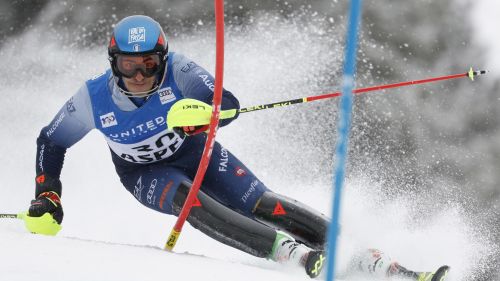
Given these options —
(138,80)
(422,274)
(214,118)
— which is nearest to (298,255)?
(422,274)

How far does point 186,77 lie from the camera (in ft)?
9.50

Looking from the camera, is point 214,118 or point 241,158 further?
point 241,158

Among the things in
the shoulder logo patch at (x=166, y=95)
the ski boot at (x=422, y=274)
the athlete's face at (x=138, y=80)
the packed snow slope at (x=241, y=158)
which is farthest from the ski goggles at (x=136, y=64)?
the ski boot at (x=422, y=274)

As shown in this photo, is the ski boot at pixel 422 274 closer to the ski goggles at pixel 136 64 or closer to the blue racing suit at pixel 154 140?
the blue racing suit at pixel 154 140

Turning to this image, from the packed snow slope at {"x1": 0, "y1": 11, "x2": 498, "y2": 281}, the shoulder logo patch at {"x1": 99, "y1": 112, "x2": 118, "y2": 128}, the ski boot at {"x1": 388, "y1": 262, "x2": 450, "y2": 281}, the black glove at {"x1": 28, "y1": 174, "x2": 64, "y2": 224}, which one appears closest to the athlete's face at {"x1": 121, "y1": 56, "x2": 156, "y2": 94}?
the shoulder logo patch at {"x1": 99, "y1": 112, "x2": 118, "y2": 128}

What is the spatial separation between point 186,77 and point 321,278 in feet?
3.18

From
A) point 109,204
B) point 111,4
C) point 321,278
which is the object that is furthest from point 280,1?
point 321,278

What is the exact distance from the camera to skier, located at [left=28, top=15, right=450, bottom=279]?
271 cm

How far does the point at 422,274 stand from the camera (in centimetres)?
276

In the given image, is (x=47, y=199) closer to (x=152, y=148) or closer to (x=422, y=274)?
(x=152, y=148)

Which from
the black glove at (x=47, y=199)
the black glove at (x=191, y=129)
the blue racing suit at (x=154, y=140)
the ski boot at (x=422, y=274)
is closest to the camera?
the black glove at (x=191, y=129)

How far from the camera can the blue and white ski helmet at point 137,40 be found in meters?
2.72

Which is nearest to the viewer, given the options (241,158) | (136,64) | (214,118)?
(214,118)

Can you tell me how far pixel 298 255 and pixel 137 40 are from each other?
3.35ft
